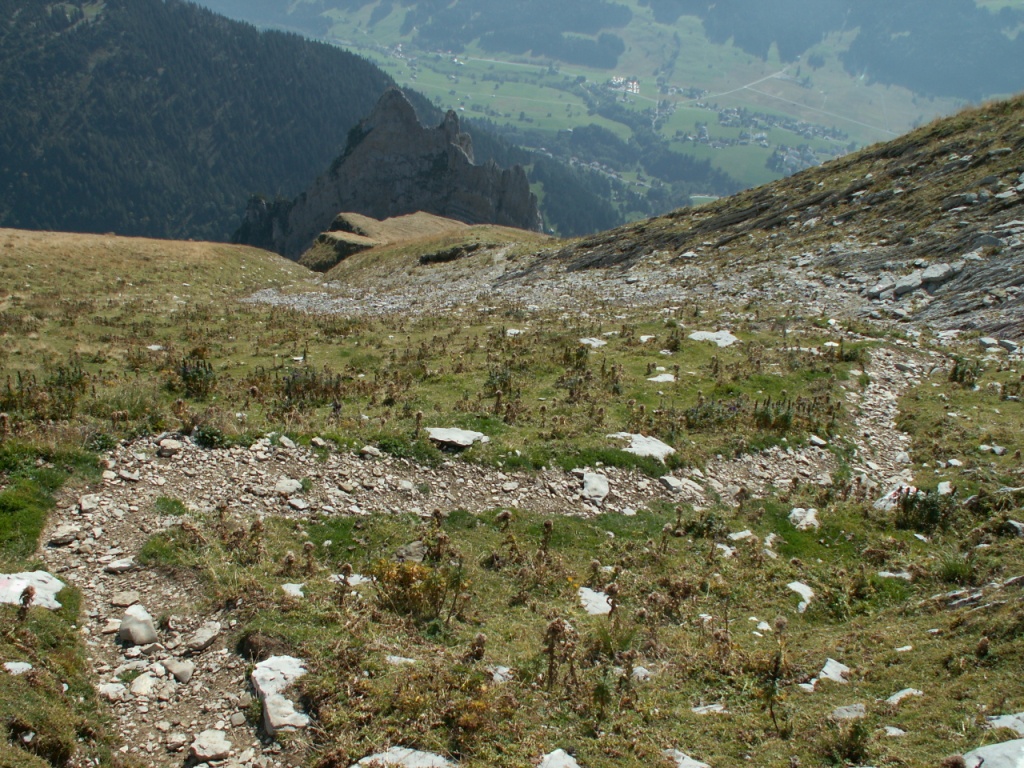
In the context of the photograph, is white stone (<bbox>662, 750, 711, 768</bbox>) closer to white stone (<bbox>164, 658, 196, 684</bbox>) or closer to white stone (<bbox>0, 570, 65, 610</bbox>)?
white stone (<bbox>164, 658, 196, 684</bbox>)

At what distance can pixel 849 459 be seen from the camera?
1495cm

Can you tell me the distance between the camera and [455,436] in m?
13.4

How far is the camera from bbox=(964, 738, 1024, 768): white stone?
4.83m

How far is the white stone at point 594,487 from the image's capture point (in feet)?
40.9

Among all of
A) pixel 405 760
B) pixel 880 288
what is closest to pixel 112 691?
pixel 405 760

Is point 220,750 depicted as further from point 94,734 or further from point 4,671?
point 4,671

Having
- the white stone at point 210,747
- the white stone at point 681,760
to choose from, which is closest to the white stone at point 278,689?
the white stone at point 210,747

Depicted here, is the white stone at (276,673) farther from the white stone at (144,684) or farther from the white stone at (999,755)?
the white stone at (999,755)

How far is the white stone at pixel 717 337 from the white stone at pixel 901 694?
55.2 feet

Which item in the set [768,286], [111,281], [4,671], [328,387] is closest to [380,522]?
[4,671]

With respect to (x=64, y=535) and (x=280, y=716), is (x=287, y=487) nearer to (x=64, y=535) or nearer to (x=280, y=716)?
(x=64, y=535)

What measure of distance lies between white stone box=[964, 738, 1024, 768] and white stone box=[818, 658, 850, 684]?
213 cm

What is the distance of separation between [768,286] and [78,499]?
28960 millimetres

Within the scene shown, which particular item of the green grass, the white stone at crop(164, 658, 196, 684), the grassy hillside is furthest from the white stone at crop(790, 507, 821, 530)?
the green grass
